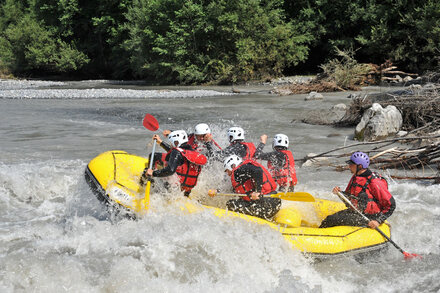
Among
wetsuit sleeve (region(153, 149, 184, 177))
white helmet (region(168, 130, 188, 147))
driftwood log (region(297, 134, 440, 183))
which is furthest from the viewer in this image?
driftwood log (region(297, 134, 440, 183))

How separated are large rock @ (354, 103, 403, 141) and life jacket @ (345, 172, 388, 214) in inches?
193

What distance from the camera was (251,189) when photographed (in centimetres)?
478

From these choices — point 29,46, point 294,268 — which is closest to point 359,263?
point 294,268

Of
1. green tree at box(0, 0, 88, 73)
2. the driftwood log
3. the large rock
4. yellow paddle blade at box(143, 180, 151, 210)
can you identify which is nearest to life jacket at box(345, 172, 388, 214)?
yellow paddle blade at box(143, 180, 151, 210)

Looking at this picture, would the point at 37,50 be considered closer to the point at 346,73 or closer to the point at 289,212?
the point at 346,73

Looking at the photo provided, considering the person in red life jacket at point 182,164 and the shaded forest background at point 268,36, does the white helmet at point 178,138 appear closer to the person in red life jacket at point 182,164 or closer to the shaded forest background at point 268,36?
the person in red life jacket at point 182,164

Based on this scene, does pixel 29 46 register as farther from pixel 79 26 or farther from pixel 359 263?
pixel 359 263

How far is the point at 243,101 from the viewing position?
1648 cm

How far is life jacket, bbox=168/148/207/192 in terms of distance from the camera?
510cm

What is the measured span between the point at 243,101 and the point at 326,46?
11.4 m

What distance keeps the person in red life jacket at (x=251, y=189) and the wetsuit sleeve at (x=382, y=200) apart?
97cm

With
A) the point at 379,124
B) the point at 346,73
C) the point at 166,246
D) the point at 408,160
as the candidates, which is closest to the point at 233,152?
the point at 166,246

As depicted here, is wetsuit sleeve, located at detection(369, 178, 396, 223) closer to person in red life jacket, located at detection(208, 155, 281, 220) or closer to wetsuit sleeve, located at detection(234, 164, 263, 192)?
person in red life jacket, located at detection(208, 155, 281, 220)

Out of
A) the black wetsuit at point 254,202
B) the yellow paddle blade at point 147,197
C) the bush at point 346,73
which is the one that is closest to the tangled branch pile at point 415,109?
the black wetsuit at point 254,202
